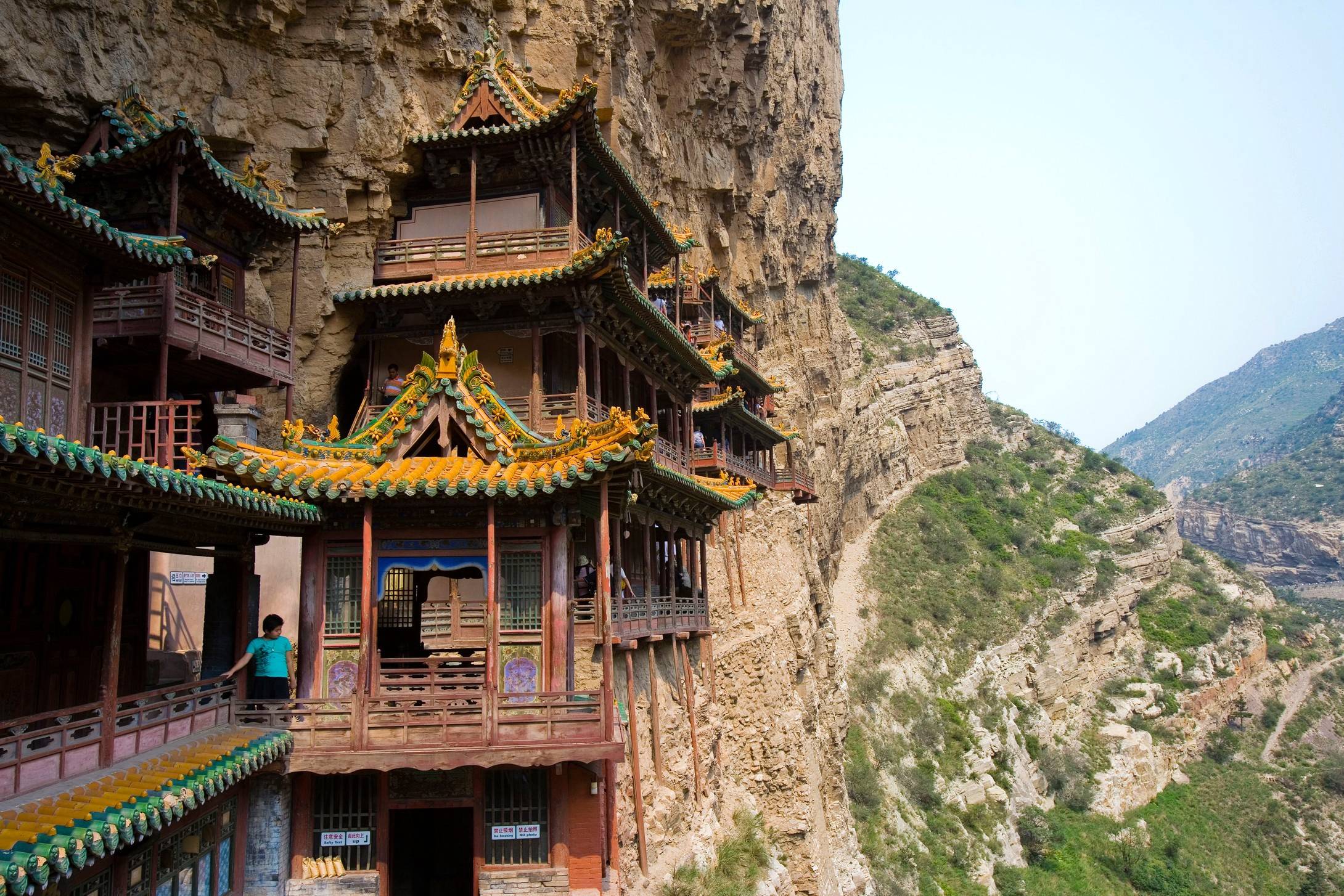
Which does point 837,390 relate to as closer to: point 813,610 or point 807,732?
point 813,610

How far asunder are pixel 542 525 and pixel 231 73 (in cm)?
1265

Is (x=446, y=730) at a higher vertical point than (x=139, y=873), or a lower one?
higher

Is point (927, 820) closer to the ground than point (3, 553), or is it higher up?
closer to the ground

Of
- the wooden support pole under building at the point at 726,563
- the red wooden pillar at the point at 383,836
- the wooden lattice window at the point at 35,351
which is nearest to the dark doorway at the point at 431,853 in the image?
the red wooden pillar at the point at 383,836

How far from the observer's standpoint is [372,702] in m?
12.5

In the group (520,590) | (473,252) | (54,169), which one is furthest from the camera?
(473,252)

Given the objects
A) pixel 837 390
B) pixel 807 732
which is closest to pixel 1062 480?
pixel 837 390

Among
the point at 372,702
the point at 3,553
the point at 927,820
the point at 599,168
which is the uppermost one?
the point at 599,168

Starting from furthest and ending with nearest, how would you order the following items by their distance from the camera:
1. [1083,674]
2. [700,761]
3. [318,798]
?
[1083,674]
[700,761]
[318,798]

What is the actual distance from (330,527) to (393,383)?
5.55 meters

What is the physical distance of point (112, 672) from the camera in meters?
9.93

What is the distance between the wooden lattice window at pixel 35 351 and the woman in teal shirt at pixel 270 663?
391 centimetres

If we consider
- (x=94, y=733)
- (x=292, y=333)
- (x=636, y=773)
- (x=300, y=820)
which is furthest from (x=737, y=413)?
(x=94, y=733)

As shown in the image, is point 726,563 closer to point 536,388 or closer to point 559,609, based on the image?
point 536,388
